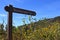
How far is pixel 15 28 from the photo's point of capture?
9242mm

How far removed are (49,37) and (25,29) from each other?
4.71 feet

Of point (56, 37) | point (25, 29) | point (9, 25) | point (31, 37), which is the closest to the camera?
point (9, 25)

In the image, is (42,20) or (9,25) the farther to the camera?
(42,20)

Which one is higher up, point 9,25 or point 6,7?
point 6,7

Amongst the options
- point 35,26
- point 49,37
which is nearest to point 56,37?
point 49,37

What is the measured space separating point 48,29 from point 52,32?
40cm

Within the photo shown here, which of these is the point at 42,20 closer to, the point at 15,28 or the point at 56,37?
the point at 15,28

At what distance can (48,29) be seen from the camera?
27.7 feet

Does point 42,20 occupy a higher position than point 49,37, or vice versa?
point 42,20

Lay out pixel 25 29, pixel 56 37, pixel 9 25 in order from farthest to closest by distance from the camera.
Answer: pixel 25 29 < pixel 56 37 < pixel 9 25

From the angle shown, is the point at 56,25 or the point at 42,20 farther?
the point at 42,20

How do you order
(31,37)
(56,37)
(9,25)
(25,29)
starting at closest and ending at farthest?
(9,25) → (56,37) → (31,37) → (25,29)

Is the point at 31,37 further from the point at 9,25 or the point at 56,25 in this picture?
the point at 9,25

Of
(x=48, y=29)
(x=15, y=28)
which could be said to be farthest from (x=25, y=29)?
(x=48, y=29)
